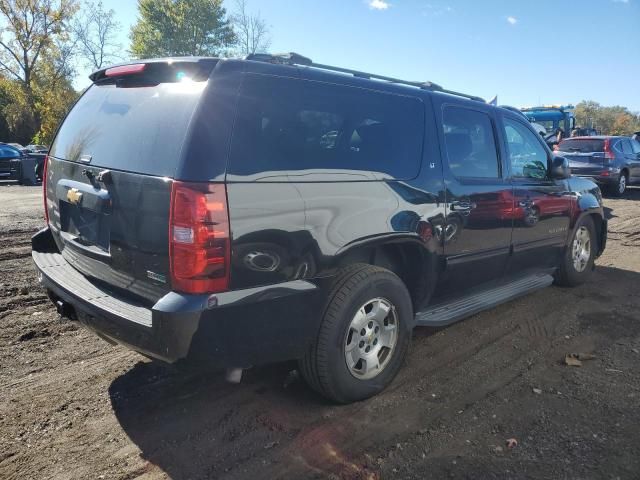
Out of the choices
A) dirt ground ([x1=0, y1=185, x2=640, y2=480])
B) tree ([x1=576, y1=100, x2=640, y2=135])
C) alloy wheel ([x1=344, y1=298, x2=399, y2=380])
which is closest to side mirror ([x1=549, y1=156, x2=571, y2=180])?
dirt ground ([x1=0, y1=185, x2=640, y2=480])

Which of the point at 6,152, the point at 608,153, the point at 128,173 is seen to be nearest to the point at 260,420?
the point at 128,173

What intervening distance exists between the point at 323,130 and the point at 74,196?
154cm

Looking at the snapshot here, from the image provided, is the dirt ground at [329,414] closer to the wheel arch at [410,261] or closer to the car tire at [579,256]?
the wheel arch at [410,261]

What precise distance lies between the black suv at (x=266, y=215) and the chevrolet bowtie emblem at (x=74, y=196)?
0.02 meters

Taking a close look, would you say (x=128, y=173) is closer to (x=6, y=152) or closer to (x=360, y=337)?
(x=360, y=337)

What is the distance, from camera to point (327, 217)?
2883 mm

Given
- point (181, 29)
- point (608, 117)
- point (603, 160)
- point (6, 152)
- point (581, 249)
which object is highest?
point (181, 29)

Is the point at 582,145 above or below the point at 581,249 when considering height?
above

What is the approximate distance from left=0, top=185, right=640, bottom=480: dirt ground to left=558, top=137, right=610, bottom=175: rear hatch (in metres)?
11.3

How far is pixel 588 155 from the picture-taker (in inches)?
568

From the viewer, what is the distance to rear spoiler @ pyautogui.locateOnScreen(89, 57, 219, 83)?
2667mm

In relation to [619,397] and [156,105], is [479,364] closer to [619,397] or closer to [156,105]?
[619,397]

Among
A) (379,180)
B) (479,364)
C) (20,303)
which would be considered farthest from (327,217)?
(20,303)

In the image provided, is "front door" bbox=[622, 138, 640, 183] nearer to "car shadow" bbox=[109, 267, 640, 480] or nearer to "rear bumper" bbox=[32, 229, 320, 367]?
"car shadow" bbox=[109, 267, 640, 480]
